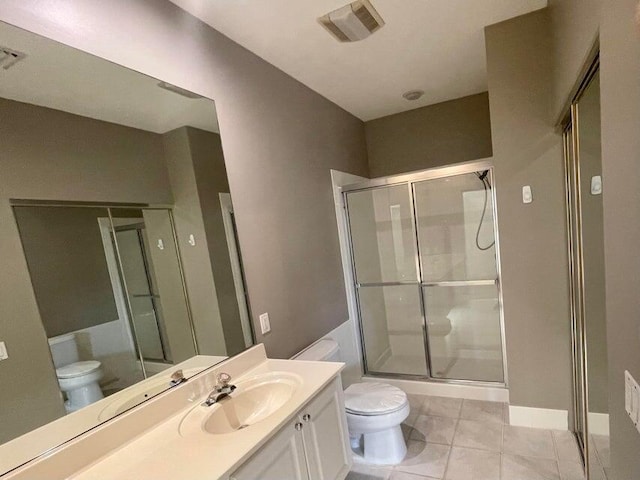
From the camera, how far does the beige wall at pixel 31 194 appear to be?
976 millimetres

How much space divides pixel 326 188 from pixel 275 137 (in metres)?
0.72

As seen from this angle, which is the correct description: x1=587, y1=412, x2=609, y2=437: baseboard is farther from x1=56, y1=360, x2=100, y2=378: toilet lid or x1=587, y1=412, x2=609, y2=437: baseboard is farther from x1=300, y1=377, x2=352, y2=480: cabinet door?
x1=56, y1=360, x2=100, y2=378: toilet lid

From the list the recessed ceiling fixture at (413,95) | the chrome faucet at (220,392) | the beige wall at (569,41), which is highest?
the recessed ceiling fixture at (413,95)

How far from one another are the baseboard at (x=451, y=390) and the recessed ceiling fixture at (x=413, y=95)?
2.61 meters

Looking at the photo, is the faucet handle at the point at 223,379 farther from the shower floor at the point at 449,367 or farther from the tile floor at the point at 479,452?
the shower floor at the point at 449,367

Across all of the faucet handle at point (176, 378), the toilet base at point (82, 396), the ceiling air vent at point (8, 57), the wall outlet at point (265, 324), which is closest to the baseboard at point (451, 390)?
the wall outlet at point (265, 324)

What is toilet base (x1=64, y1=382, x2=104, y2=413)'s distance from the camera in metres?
1.08

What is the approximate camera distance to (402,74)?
8.28 ft

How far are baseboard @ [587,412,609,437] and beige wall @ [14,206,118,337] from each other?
1.94 m

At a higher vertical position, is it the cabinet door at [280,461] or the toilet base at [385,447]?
the cabinet door at [280,461]

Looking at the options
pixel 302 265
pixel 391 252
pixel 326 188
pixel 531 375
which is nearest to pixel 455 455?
pixel 531 375

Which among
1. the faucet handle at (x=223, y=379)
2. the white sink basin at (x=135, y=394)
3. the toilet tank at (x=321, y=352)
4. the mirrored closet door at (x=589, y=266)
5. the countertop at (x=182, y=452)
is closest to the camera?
the countertop at (x=182, y=452)

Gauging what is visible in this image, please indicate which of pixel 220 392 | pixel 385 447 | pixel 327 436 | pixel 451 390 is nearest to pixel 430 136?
pixel 451 390

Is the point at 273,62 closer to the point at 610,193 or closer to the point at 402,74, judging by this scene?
the point at 402,74
